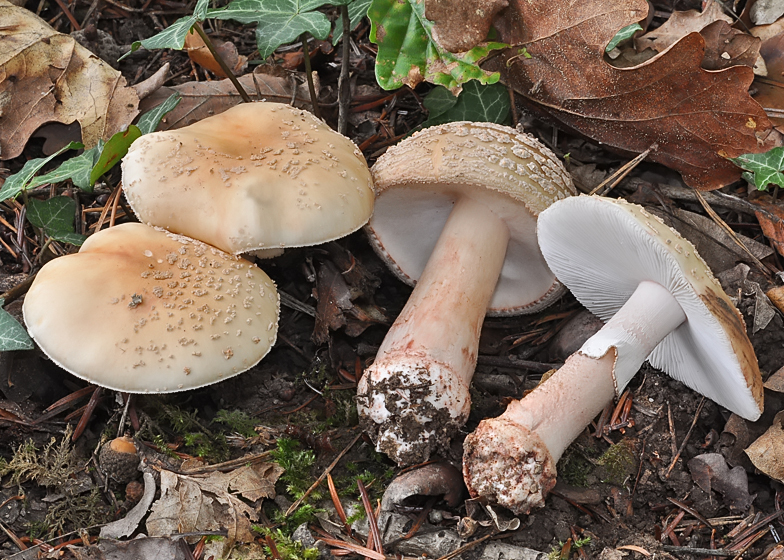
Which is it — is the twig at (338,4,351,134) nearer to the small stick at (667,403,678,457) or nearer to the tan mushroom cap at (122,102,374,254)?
the tan mushroom cap at (122,102,374,254)

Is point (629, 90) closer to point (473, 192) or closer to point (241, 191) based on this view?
point (473, 192)

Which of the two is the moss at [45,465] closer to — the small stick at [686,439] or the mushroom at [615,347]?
the mushroom at [615,347]

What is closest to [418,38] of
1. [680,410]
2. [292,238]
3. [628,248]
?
[292,238]

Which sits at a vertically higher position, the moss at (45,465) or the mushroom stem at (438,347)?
the mushroom stem at (438,347)

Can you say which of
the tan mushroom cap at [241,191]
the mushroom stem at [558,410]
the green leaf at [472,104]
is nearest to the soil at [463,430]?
the mushroom stem at [558,410]

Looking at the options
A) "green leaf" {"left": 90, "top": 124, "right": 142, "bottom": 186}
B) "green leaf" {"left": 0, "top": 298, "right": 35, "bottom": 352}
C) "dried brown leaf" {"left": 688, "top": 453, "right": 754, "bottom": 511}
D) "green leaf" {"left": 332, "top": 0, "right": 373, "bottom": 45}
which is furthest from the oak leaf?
"green leaf" {"left": 0, "top": 298, "right": 35, "bottom": 352}
